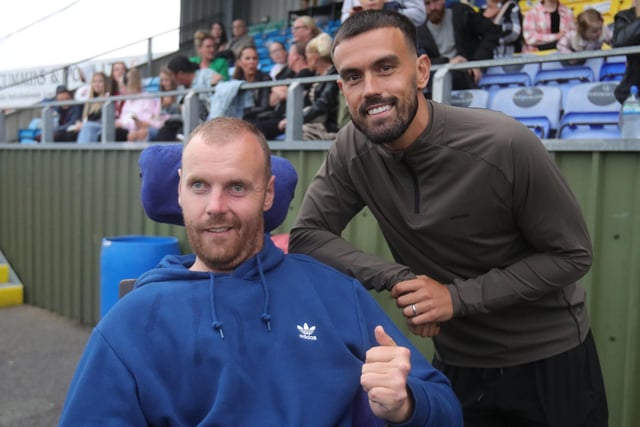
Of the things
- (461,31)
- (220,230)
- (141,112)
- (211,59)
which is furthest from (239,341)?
(211,59)

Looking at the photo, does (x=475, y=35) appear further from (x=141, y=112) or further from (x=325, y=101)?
(x=141, y=112)

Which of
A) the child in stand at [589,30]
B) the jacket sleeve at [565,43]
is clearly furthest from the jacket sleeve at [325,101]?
the jacket sleeve at [565,43]

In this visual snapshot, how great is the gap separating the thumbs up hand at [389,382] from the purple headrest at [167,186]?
2.33ft

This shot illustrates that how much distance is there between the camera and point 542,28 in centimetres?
632

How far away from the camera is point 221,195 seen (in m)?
1.79

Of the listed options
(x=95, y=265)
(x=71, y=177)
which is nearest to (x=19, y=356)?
(x=95, y=265)

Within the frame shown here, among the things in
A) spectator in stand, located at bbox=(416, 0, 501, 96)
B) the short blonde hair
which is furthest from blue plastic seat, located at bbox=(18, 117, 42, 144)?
spectator in stand, located at bbox=(416, 0, 501, 96)

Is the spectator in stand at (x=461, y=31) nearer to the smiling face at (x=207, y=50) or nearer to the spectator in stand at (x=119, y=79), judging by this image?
the smiling face at (x=207, y=50)

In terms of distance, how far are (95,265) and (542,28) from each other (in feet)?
18.1

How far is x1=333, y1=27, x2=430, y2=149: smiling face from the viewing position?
1913 mm

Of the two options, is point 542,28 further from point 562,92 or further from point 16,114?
point 16,114

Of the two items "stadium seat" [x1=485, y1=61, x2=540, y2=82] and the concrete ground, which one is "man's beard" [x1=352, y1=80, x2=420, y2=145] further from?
"stadium seat" [x1=485, y1=61, x2=540, y2=82]

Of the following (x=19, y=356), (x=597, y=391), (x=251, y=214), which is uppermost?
(x=251, y=214)

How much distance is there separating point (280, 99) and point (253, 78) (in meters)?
0.63
